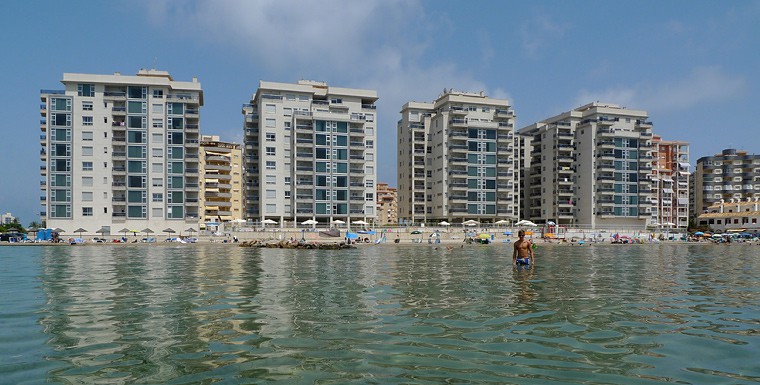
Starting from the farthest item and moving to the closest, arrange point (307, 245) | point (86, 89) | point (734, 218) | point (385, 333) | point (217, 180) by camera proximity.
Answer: point (217, 180) < point (734, 218) < point (86, 89) < point (307, 245) < point (385, 333)

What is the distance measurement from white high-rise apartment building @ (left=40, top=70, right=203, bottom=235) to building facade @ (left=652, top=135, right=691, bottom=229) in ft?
362

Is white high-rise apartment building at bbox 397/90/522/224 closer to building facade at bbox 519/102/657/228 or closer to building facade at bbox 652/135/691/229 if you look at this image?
building facade at bbox 519/102/657/228

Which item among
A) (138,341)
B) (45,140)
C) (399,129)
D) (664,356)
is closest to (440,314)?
(664,356)

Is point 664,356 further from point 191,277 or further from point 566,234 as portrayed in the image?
point 566,234

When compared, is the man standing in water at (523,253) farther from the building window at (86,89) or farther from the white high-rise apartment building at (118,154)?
the building window at (86,89)

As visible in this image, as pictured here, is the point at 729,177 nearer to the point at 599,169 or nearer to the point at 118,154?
the point at 599,169

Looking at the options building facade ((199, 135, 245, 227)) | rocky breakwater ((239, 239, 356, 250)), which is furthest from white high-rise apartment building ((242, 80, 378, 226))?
building facade ((199, 135, 245, 227))

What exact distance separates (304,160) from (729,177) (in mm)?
122803

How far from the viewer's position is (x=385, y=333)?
12.5m

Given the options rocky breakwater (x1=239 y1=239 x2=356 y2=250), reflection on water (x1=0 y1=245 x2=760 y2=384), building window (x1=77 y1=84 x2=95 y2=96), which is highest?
building window (x1=77 y1=84 x2=95 y2=96)

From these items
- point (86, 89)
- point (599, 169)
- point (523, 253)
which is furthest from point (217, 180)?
point (523, 253)

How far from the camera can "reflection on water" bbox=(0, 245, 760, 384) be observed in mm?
9328

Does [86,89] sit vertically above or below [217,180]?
above

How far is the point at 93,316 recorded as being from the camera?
1475 cm
